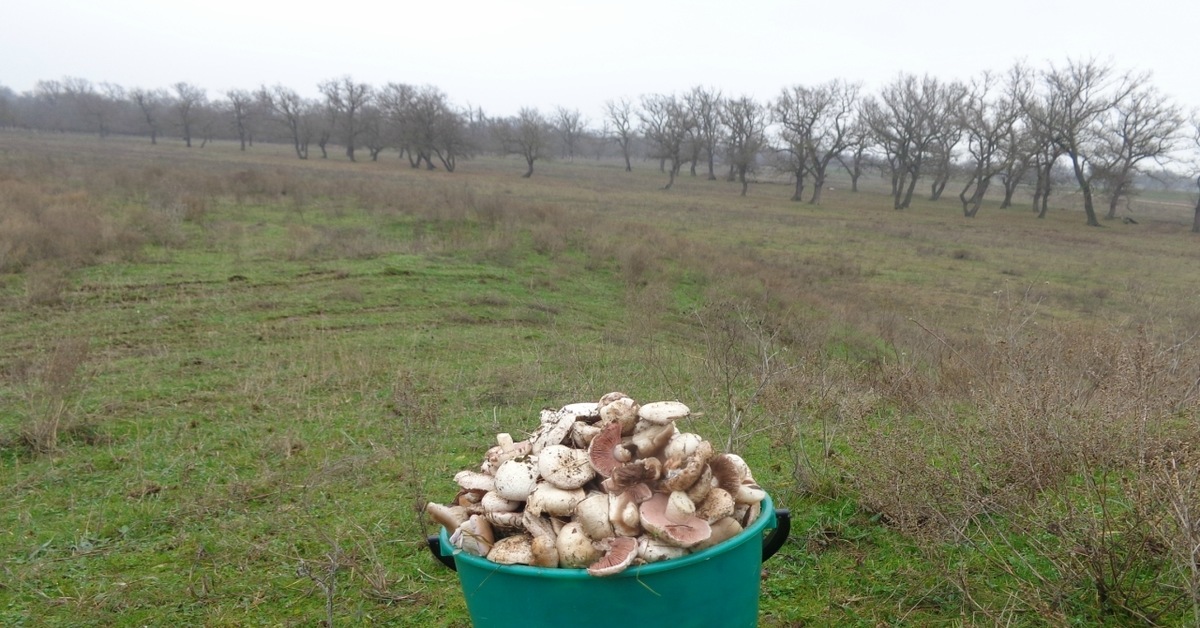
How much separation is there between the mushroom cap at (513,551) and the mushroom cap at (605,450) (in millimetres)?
301

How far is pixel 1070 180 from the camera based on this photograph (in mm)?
52969

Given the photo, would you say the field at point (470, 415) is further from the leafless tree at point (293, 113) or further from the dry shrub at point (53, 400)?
the leafless tree at point (293, 113)

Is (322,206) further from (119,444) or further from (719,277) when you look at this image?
(119,444)

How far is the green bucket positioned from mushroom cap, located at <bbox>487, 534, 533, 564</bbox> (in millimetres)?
18

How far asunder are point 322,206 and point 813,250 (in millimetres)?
13854

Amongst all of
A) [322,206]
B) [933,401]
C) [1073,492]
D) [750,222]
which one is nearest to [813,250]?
[750,222]

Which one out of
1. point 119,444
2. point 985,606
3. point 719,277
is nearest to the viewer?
point 985,606

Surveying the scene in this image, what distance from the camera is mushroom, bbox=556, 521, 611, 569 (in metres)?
2.00

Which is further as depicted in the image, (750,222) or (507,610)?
(750,222)

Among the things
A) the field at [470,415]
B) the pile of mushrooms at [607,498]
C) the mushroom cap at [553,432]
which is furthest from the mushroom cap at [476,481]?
the field at [470,415]

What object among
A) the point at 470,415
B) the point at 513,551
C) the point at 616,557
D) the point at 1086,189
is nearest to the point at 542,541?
the point at 513,551

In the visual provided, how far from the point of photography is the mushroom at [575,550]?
200 centimetres

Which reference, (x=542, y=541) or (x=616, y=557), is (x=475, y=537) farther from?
(x=616, y=557)

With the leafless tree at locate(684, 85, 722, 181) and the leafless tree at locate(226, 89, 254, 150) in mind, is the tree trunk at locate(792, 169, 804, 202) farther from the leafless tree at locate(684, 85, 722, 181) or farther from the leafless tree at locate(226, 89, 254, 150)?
the leafless tree at locate(226, 89, 254, 150)
